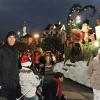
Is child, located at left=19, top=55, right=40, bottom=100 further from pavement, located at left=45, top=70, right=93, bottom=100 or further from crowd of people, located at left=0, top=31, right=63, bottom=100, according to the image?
pavement, located at left=45, top=70, right=93, bottom=100

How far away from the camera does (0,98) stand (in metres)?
6.80

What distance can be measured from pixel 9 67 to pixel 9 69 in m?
0.04

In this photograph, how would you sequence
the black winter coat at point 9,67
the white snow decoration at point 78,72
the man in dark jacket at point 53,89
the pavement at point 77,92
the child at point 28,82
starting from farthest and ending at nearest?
the white snow decoration at point 78,72 → the pavement at point 77,92 → the man in dark jacket at point 53,89 → the child at point 28,82 → the black winter coat at point 9,67

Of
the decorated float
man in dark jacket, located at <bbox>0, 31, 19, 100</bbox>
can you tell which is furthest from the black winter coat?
the decorated float

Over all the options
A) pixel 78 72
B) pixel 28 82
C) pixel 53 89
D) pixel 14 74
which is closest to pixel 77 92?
pixel 78 72

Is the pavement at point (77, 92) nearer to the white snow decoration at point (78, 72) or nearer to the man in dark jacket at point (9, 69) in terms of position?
the white snow decoration at point (78, 72)

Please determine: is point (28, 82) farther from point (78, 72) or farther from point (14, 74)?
point (78, 72)

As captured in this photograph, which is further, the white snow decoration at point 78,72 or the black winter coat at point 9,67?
the white snow decoration at point 78,72

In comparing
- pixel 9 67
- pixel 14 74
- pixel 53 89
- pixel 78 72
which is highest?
pixel 9 67

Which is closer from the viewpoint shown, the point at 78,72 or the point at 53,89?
the point at 53,89

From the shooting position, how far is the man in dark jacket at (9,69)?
6.55m

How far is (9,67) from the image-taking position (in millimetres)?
6613

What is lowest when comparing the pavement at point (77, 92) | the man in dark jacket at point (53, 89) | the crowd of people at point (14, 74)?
the pavement at point (77, 92)

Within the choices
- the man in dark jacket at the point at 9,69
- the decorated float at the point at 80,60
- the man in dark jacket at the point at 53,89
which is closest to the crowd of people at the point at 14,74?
the man in dark jacket at the point at 9,69
